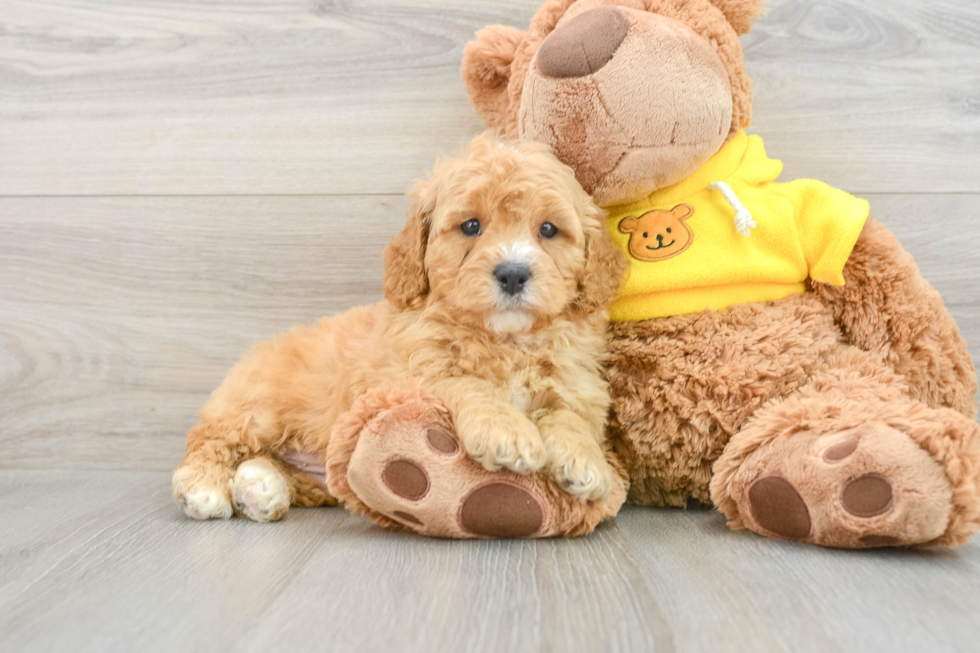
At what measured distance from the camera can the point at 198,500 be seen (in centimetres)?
125

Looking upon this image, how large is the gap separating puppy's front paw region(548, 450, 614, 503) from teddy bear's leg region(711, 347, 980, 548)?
0.20m

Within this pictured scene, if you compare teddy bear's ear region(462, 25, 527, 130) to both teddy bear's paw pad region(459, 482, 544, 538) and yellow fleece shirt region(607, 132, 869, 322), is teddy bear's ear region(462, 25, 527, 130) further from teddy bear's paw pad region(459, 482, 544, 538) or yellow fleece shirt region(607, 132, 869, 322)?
teddy bear's paw pad region(459, 482, 544, 538)

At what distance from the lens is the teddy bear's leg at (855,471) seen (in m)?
0.90

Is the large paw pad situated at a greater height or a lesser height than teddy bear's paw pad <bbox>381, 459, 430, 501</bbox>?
greater

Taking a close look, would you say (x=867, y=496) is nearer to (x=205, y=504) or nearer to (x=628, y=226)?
(x=628, y=226)

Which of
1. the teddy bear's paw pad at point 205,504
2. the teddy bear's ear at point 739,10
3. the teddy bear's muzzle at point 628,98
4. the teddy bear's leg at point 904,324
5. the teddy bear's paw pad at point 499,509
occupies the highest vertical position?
the teddy bear's ear at point 739,10

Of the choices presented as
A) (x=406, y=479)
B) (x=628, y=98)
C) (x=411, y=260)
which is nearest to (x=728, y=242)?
(x=628, y=98)

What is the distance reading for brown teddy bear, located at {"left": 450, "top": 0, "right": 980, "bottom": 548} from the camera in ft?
3.69

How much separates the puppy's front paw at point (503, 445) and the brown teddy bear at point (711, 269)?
0.94ft

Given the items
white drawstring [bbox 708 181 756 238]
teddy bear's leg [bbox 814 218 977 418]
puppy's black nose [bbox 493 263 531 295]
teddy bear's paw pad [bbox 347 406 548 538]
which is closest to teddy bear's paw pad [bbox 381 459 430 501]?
teddy bear's paw pad [bbox 347 406 548 538]

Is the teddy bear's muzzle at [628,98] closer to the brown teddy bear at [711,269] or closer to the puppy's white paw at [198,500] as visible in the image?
the brown teddy bear at [711,269]

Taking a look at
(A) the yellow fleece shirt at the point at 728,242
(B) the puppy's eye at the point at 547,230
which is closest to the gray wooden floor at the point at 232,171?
(A) the yellow fleece shirt at the point at 728,242

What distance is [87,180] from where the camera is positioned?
5.69 feet

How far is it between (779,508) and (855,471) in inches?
4.9
